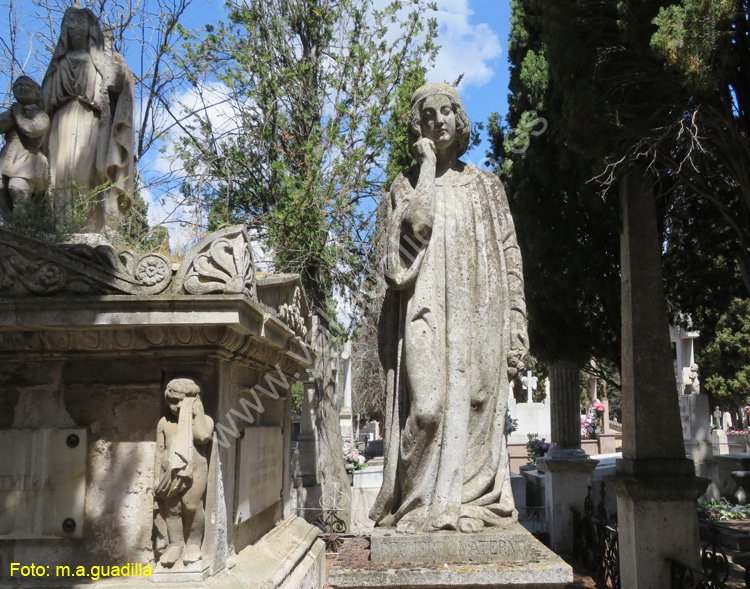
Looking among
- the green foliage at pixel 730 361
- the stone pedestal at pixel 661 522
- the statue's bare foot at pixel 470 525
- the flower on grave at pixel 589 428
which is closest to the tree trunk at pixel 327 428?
the stone pedestal at pixel 661 522

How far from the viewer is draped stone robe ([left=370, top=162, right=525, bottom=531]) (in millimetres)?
3986

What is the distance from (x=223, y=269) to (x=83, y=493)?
1.72 meters

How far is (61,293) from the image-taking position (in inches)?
161

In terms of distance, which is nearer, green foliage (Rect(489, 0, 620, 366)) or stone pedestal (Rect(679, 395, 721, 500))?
green foliage (Rect(489, 0, 620, 366))

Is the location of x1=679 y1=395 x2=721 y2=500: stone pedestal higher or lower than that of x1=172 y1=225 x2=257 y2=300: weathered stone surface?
lower

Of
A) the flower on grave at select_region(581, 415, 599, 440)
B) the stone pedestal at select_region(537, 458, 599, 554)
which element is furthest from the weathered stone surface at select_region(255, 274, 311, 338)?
the flower on grave at select_region(581, 415, 599, 440)

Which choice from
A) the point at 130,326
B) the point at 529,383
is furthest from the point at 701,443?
the point at 529,383

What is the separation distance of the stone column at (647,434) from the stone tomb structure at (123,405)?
15.3ft

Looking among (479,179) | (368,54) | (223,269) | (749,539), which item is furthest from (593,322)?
(223,269)

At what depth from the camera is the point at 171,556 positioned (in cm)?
414

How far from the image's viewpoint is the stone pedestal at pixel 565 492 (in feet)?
39.3

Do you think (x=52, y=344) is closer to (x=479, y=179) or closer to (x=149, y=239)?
(x=149, y=239)

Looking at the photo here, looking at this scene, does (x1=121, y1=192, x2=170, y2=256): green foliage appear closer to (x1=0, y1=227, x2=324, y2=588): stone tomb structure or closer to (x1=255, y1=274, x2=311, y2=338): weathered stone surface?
(x1=255, y1=274, x2=311, y2=338): weathered stone surface

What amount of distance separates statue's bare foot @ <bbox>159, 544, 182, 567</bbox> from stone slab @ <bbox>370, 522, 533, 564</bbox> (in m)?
1.26
